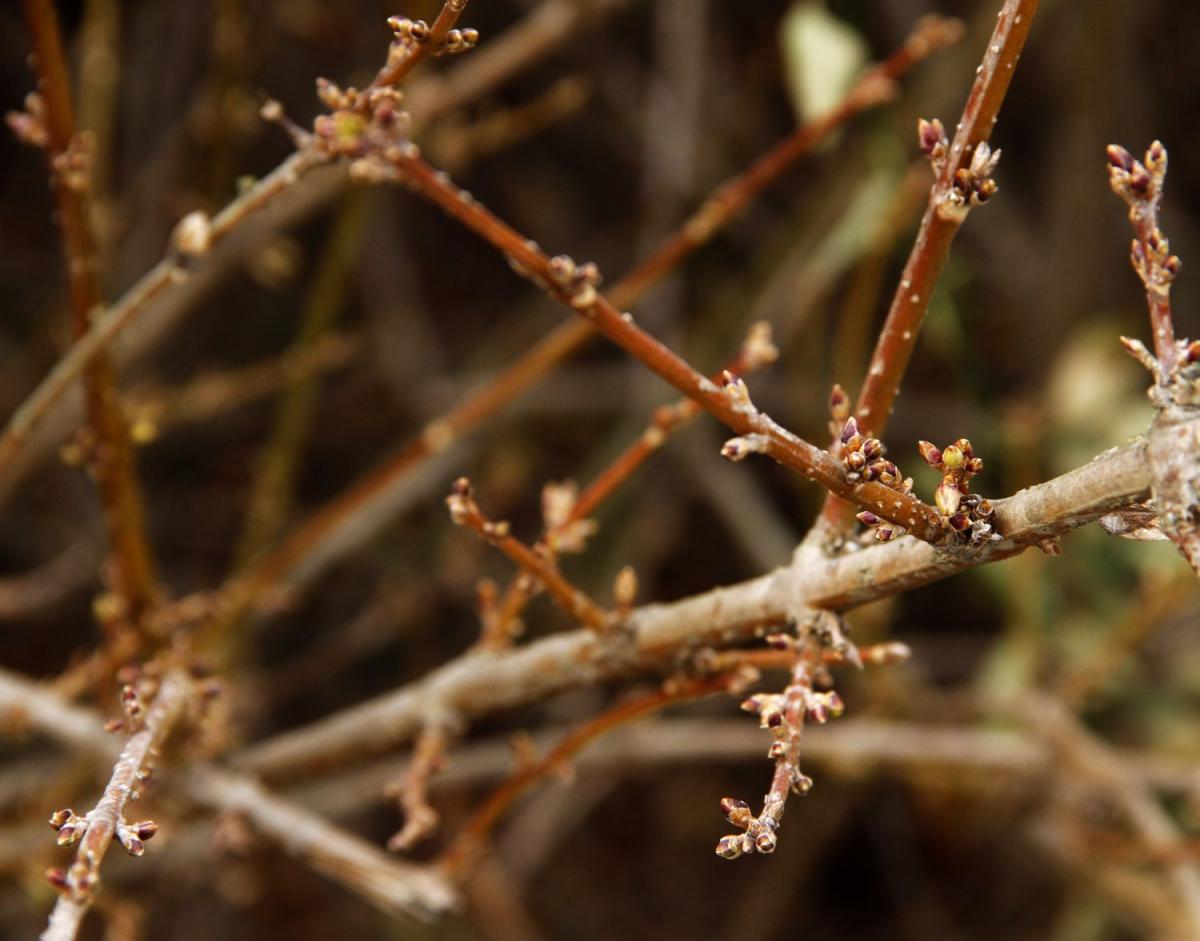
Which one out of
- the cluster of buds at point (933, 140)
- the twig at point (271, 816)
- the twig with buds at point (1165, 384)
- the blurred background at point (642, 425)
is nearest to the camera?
the twig with buds at point (1165, 384)

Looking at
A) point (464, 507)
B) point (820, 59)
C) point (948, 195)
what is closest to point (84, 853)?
point (464, 507)

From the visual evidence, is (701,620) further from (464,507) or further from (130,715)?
(130,715)

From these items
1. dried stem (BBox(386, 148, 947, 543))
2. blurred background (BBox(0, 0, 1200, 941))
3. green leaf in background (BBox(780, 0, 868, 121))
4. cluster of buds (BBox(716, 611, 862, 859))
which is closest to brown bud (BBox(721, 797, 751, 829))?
cluster of buds (BBox(716, 611, 862, 859))

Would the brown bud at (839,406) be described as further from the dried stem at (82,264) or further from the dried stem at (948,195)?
the dried stem at (82,264)

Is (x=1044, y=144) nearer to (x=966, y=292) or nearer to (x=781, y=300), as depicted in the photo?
(x=966, y=292)

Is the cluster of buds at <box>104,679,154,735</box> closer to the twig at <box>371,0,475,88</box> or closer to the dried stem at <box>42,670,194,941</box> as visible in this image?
the dried stem at <box>42,670,194,941</box>

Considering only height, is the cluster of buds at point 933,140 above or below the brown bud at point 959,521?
above

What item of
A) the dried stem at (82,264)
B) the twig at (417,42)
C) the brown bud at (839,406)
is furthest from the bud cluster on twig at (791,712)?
the dried stem at (82,264)
